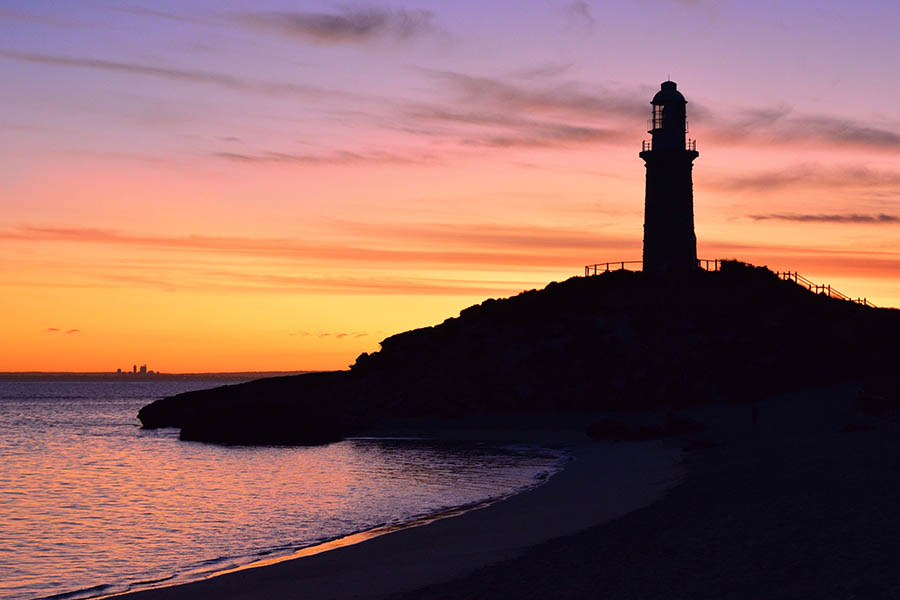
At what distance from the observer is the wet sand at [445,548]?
1717cm

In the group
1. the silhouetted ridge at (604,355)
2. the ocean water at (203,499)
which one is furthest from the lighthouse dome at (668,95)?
the ocean water at (203,499)

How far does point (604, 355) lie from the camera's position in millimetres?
68875

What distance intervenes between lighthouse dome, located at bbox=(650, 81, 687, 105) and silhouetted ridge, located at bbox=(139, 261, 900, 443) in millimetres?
14145

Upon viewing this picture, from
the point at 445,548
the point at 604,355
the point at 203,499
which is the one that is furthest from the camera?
the point at 604,355

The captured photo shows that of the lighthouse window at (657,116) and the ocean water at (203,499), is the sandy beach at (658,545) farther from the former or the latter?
the lighthouse window at (657,116)

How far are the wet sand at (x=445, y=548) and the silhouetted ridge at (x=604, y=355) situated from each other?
32.6m

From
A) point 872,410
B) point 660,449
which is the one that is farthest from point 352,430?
point 872,410

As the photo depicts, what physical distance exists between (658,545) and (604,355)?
51203 millimetres

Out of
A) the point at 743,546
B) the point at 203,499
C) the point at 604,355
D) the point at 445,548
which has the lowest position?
Answer: the point at 203,499

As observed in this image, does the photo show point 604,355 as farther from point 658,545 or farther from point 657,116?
point 658,545

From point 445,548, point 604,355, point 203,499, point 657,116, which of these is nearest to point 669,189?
point 657,116

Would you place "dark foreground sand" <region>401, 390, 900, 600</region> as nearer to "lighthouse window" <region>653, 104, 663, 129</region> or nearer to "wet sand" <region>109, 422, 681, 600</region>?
"wet sand" <region>109, 422, 681, 600</region>

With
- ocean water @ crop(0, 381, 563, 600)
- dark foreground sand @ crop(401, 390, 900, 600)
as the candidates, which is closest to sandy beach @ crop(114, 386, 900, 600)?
dark foreground sand @ crop(401, 390, 900, 600)

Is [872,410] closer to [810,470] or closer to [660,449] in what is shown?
[660,449]
